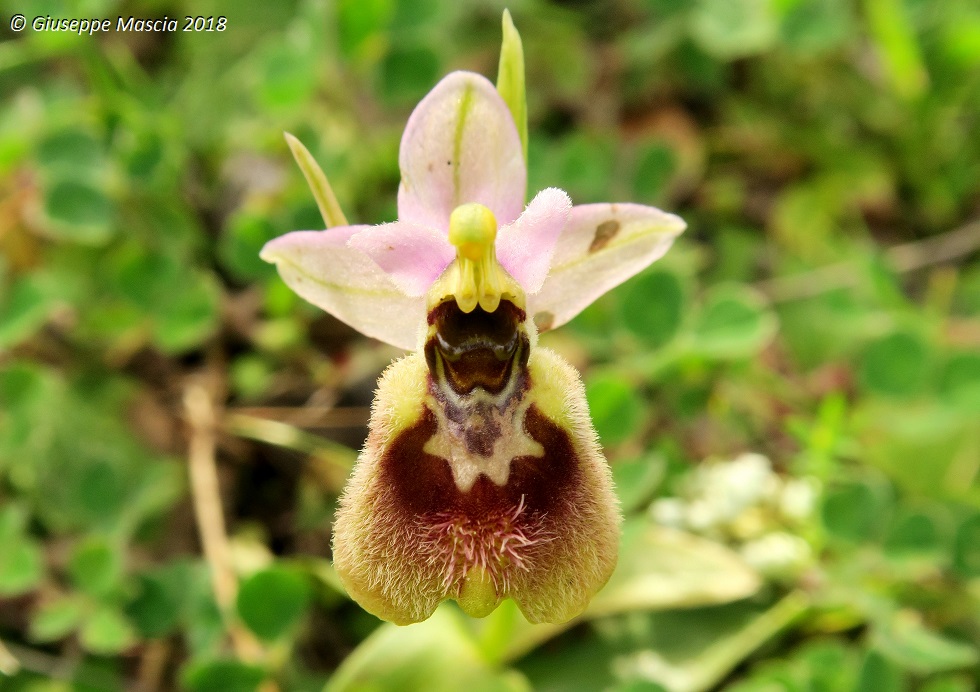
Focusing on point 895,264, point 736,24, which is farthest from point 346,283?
point 895,264

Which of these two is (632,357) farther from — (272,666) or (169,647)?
(169,647)

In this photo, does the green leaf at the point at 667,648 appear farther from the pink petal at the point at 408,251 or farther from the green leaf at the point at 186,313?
the green leaf at the point at 186,313

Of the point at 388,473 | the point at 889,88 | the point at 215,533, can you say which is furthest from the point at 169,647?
the point at 889,88

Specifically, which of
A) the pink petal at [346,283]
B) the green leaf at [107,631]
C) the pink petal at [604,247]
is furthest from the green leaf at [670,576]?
the green leaf at [107,631]

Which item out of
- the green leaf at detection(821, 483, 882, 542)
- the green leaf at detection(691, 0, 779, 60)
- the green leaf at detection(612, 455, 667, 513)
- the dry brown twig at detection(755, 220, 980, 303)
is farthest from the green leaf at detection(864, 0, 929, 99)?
the green leaf at detection(612, 455, 667, 513)

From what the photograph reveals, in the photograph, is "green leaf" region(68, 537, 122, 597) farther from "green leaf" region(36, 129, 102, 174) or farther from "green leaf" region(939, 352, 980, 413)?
"green leaf" region(939, 352, 980, 413)

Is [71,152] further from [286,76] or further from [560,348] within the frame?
[560,348]
